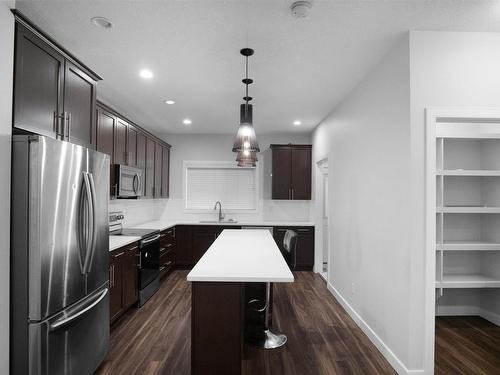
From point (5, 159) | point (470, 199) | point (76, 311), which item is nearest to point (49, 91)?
point (5, 159)

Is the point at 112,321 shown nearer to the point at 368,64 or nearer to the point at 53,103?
the point at 53,103

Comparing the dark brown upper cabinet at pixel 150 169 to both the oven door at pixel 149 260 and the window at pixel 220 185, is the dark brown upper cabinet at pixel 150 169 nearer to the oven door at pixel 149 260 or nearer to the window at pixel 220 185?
the oven door at pixel 149 260

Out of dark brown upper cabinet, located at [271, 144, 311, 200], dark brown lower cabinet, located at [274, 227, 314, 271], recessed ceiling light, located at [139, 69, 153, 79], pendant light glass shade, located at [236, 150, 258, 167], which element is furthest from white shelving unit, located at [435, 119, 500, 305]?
recessed ceiling light, located at [139, 69, 153, 79]

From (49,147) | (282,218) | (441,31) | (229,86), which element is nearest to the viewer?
(49,147)

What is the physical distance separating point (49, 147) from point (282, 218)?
4823 millimetres

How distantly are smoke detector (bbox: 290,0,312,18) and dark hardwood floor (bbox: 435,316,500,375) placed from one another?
9.49 feet

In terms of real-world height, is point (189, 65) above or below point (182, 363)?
above

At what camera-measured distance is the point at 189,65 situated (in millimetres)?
2910

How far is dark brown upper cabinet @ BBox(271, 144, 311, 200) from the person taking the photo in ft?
19.1

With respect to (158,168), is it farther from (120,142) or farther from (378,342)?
(378,342)

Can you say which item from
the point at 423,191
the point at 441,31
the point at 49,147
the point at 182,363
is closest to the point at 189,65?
the point at 49,147

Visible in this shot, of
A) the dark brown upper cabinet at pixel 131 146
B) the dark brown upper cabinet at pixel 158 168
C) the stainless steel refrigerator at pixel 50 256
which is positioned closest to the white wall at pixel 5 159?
the stainless steel refrigerator at pixel 50 256

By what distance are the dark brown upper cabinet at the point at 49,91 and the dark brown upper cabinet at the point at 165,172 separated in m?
3.09

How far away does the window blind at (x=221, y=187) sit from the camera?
6.25 metres
